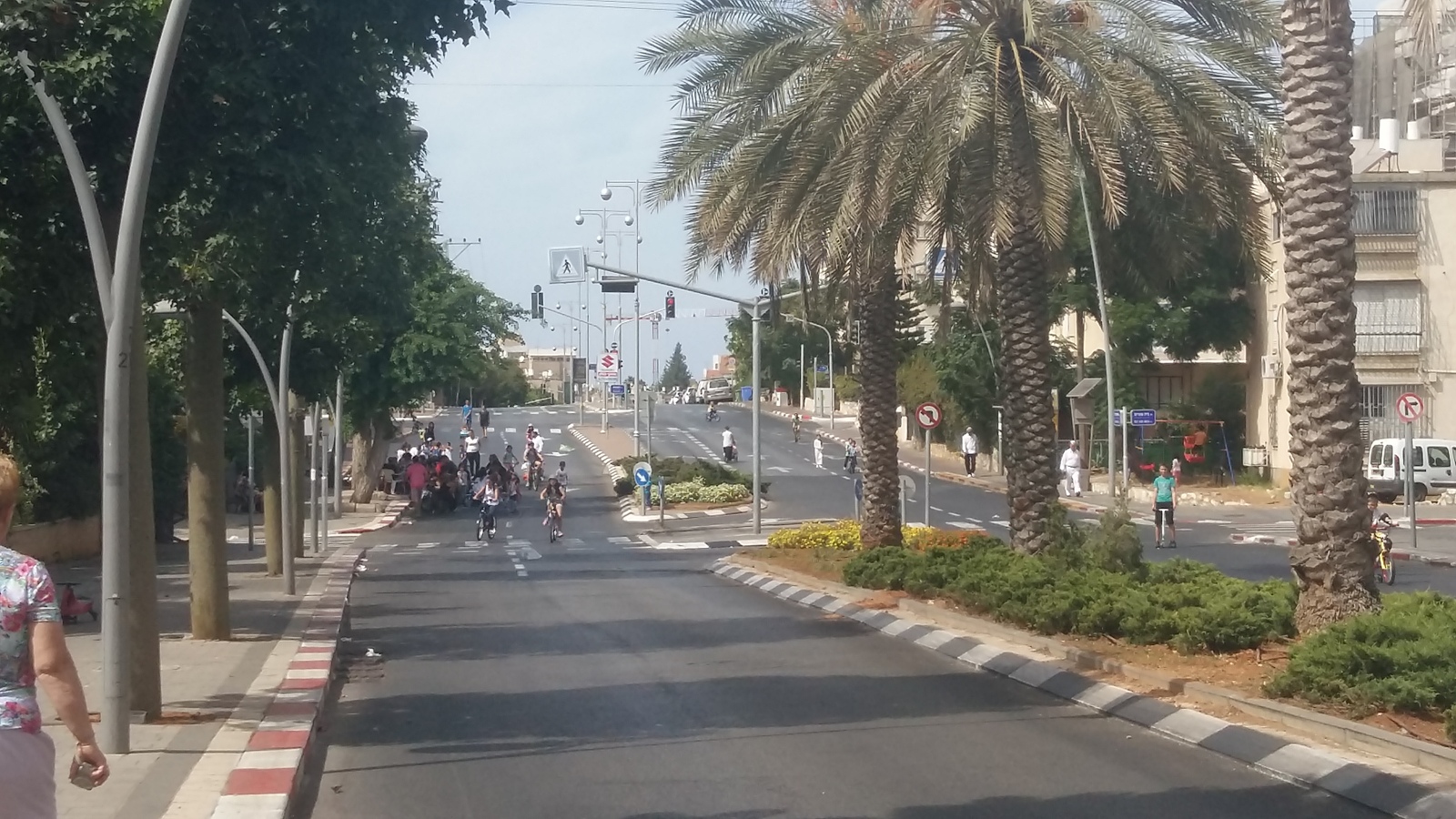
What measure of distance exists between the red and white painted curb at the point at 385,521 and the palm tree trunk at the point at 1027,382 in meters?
30.4

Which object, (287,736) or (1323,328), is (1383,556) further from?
(287,736)

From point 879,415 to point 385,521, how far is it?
28.6 m

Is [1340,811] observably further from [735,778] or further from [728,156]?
[728,156]

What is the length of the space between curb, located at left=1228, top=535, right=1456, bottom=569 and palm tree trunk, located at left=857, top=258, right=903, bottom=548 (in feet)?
19.6

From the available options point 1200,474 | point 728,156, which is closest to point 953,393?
point 1200,474

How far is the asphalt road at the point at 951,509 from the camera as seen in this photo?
2819 centimetres

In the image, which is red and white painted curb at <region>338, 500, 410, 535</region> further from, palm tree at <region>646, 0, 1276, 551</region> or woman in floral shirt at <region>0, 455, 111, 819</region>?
woman in floral shirt at <region>0, 455, 111, 819</region>

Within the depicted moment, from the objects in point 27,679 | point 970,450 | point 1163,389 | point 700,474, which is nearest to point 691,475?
point 700,474

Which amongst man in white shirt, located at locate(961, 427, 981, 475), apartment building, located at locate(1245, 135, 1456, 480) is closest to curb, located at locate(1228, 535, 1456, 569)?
apartment building, located at locate(1245, 135, 1456, 480)

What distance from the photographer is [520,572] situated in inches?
1236

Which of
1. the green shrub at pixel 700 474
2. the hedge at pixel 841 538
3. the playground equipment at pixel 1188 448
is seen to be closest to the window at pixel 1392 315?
the playground equipment at pixel 1188 448

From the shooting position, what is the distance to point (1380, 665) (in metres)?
10.6

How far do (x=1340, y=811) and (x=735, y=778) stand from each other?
11.1 feet

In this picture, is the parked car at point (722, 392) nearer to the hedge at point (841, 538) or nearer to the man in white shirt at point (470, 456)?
the man in white shirt at point (470, 456)
